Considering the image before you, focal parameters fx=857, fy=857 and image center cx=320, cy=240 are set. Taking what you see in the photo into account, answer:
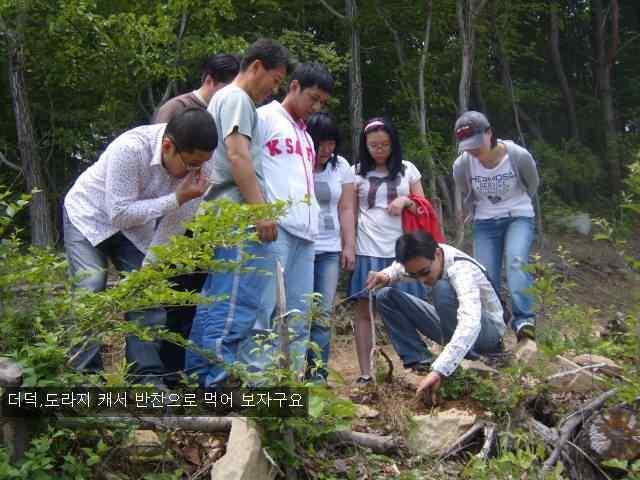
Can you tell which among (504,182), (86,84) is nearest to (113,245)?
(504,182)

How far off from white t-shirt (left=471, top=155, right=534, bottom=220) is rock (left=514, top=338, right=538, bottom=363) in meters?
0.84

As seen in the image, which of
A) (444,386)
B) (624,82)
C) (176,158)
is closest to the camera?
(176,158)

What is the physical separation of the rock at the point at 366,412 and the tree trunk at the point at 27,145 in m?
5.64

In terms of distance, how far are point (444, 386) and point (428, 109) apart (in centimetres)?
949

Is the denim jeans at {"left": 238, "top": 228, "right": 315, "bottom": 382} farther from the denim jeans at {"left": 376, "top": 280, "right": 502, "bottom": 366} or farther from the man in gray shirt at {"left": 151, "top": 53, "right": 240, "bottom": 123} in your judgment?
the man in gray shirt at {"left": 151, "top": 53, "right": 240, "bottom": 123}

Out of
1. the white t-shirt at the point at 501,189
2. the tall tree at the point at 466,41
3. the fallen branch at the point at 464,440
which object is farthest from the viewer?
the tall tree at the point at 466,41

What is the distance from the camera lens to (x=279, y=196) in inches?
161

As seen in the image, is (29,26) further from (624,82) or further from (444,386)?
(624,82)

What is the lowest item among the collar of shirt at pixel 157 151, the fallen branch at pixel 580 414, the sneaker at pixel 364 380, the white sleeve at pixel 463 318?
the sneaker at pixel 364 380

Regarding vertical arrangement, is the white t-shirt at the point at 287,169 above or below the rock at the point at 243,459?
above

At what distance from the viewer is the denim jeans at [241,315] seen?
372 centimetres

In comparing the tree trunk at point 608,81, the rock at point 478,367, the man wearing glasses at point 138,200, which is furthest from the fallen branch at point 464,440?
the tree trunk at point 608,81

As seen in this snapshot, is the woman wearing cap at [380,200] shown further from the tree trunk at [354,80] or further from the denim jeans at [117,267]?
the tree trunk at [354,80]

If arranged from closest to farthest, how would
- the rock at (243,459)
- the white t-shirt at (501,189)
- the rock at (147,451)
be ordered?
the rock at (243,459) < the rock at (147,451) < the white t-shirt at (501,189)
